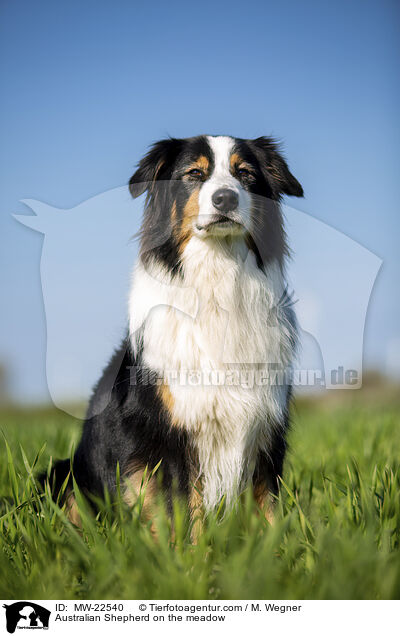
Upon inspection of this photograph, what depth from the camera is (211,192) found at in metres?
2.72

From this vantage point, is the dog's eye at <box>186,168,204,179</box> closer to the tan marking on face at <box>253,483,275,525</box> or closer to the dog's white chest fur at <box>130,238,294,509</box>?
the dog's white chest fur at <box>130,238,294,509</box>

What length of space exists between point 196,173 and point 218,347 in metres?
0.99

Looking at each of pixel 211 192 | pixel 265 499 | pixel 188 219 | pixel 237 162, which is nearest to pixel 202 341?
pixel 188 219

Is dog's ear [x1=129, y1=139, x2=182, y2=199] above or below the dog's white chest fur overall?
above

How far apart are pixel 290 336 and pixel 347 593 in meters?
1.45

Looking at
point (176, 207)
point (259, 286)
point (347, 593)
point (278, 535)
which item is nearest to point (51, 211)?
point (176, 207)

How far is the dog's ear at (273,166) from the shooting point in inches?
120

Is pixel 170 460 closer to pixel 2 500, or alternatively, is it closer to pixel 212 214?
pixel 2 500

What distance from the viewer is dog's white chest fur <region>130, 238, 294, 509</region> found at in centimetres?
272

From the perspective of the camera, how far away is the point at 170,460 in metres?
2.66

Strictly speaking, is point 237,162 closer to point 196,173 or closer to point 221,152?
point 221,152

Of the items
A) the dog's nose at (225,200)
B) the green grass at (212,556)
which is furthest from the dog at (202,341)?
the green grass at (212,556)
